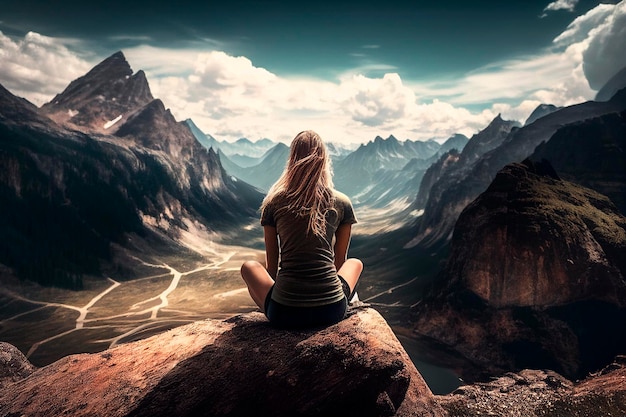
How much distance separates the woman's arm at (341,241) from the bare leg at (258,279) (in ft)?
6.58

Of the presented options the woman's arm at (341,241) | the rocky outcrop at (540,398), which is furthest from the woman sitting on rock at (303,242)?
the rocky outcrop at (540,398)

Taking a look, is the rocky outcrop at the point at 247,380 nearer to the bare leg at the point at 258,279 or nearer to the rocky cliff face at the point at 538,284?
the bare leg at the point at 258,279

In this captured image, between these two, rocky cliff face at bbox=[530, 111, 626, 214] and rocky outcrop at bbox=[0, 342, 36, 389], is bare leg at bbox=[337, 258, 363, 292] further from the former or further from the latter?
rocky cliff face at bbox=[530, 111, 626, 214]

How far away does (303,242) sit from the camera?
8.53m

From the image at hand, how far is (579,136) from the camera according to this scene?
550ft

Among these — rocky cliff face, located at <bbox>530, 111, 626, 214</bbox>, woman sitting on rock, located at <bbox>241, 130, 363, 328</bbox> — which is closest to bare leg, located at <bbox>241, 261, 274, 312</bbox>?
woman sitting on rock, located at <bbox>241, 130, 363, 328</bbox>

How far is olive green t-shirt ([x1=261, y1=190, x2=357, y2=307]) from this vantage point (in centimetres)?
845

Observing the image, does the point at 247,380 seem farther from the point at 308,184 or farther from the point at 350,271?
the point at 308,184

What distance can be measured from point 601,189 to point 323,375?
541 feet

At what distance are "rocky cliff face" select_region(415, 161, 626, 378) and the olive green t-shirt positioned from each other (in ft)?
320

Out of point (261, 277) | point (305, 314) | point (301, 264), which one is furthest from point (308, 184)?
point (305, 314)

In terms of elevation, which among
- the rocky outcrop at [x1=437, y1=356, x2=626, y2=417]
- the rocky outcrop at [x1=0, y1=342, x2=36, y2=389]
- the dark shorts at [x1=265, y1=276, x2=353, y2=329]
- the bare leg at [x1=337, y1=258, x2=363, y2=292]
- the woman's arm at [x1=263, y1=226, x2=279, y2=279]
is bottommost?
the rocky outcrop at [x1=437, y1=356, x2=626, y2=417]

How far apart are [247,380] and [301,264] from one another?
3.51 meters

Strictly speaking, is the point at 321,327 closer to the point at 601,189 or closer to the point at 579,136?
the point at 601,189
